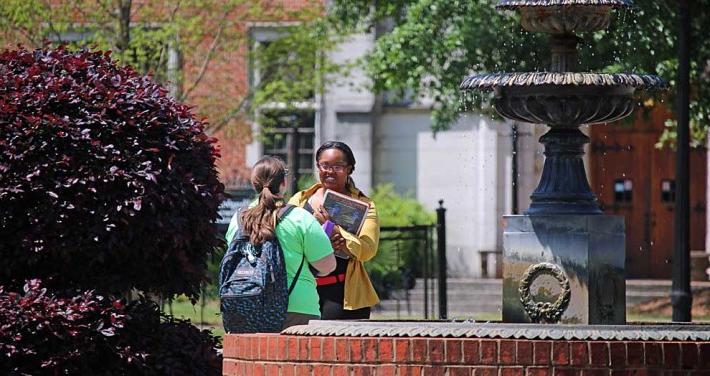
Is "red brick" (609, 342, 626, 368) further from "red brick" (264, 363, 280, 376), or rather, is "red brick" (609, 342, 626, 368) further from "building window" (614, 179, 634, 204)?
"building window" (614, 179, 634, 204)

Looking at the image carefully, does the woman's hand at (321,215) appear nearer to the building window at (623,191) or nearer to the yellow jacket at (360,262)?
the yellow jacket at (360,262)

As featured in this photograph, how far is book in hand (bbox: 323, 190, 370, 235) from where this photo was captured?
10188mm

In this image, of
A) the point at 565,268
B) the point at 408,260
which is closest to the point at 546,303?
the point at 565,268

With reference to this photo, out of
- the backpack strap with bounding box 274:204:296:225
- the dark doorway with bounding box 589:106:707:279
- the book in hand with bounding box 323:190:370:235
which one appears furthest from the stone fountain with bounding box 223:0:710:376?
the dark doorway with bounding box 589:106:707:279

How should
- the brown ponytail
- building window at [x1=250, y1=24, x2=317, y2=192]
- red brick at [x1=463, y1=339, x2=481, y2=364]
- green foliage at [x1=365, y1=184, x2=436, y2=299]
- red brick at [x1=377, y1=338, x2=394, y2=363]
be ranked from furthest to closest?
green foliage at [x1=365, y1=184, x2=436, y2=299] < building window at [x1=250, y1=24, x2=317, y2=192] < the brown ponytail < red brick at [x1=377, y1=338, x2=394, y2=363] < red brick at [x1=463, y1=339, x2=481, y2=364]

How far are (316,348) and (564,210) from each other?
8.03ft

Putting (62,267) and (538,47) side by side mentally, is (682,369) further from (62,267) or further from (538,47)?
(538,47)

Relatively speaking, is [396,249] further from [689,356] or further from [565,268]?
[689,356]

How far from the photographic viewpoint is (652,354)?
7719 millimetres

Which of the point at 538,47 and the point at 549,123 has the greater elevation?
the point at 538,47

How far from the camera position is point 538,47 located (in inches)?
784

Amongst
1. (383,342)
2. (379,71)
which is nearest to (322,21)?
(379,71)

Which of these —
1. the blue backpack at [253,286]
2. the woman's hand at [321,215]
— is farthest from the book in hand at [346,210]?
the blue backpack at [253,286]

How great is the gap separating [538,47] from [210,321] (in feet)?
16.5
